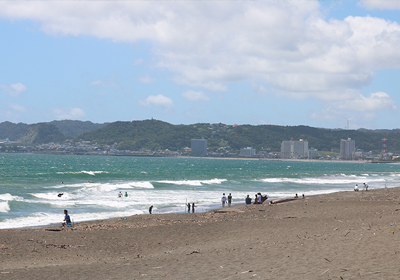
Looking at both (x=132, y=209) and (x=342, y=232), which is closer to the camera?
(x=342, y=232)

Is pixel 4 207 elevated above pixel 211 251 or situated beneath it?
situated beneath

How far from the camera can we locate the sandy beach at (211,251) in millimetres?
10695

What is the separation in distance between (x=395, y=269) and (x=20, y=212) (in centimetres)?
2566

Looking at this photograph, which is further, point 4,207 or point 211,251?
point 4,207

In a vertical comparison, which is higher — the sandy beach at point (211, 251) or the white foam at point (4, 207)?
the sandy beach at point (211, 251)

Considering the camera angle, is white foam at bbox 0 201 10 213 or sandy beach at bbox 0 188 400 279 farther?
white foam at bbox 0 201 10 213

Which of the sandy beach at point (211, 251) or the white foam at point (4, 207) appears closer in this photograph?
the sandy beach at point (211, 251)

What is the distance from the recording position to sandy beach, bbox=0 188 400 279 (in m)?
10.7

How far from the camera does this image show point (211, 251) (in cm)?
1423

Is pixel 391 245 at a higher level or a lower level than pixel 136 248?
higher

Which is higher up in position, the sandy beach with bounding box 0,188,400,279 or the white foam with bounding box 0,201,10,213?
the sandy beach with bounding box 0,188,400,279

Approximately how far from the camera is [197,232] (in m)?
19.0

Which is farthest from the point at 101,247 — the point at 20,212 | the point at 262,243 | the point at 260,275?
the point at 20,212

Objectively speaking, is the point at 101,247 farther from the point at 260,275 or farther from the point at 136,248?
the point at 260,275
